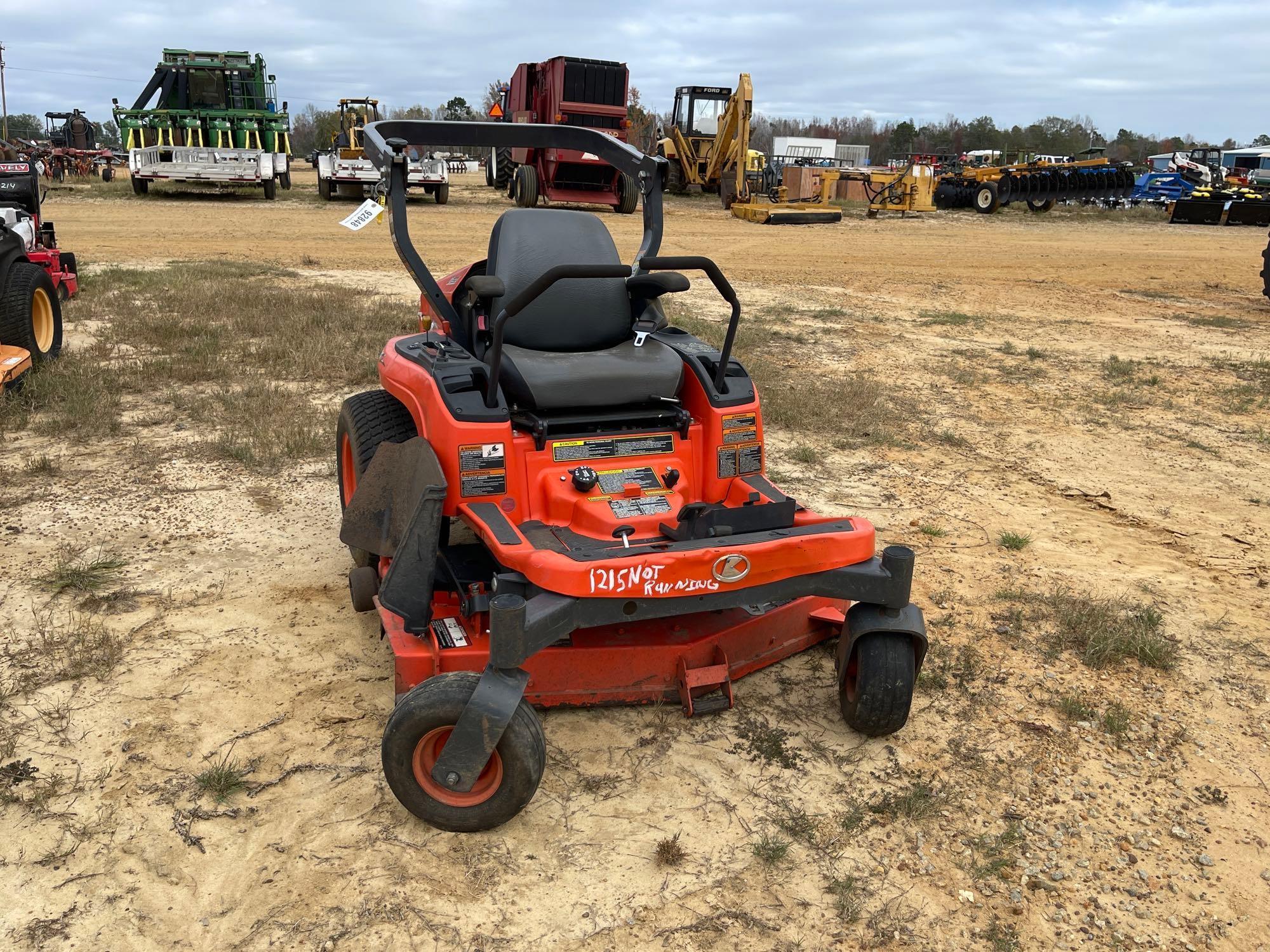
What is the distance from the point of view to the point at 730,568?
10.2ft

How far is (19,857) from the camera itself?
2701 millimetres

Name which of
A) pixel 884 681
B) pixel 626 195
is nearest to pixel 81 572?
pixel 884 681

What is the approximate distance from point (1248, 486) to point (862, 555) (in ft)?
12.7

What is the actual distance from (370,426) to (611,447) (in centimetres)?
110

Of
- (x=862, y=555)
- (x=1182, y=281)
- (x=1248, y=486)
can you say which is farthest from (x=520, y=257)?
(x=1182, y=281)

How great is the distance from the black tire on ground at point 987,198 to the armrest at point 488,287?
24.4m

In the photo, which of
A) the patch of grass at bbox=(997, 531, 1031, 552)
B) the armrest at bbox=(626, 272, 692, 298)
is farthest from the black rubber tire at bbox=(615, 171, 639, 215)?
the armrest at bbox=(626, 272, 692, 298)

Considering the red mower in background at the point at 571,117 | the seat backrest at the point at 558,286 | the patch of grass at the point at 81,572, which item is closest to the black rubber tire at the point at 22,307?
the patch of grass at the point at 81,572

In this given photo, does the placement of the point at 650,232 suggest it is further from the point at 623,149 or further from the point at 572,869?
the point at 572,869

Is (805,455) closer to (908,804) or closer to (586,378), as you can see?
(586,378)

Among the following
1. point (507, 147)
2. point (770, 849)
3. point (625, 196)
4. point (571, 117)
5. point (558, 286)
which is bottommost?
point (770, 849)

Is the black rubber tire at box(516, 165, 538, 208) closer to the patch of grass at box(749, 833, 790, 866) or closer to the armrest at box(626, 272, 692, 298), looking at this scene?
the armrest at box(626, 272, 692, 298)

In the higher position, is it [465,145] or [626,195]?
[626,195]

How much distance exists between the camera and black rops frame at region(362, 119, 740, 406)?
350 cm
